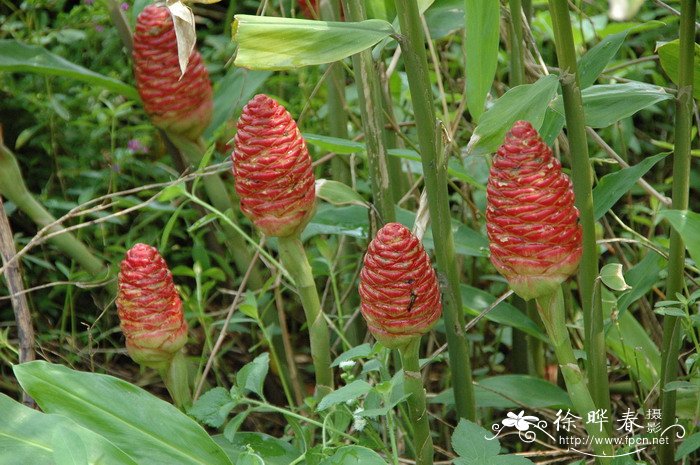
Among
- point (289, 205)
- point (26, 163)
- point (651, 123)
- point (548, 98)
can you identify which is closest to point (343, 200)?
point (289, 205)

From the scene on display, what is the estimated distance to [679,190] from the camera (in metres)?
1.28

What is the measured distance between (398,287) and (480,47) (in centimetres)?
36

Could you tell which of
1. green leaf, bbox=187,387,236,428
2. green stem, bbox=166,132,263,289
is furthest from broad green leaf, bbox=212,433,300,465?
green stem, bbox=166,132,263,289

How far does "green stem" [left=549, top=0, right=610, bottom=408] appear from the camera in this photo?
107 centimetres

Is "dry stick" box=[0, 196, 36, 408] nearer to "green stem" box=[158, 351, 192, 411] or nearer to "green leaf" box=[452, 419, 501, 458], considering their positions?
"green stem" box=[158, 351, 192, 411]

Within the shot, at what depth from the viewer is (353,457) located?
3.48ft

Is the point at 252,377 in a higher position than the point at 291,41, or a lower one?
lower

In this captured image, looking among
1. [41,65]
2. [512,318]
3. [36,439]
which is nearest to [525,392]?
[512,318]

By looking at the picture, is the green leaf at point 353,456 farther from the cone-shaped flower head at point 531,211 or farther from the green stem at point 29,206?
the green stem at point 29,206

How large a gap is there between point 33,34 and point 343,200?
3.83 feet

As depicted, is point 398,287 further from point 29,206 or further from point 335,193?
A: point 29,206

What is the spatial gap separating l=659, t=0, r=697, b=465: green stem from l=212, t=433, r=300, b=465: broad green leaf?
0.59m

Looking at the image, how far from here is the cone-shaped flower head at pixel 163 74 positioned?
169 cm

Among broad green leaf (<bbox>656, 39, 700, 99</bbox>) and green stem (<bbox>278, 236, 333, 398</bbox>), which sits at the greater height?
broad green leaf (<bbox>656, 39, 700, 99</bbox>)
